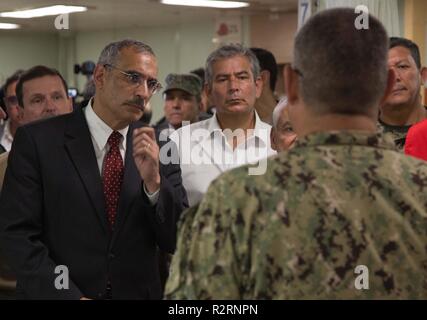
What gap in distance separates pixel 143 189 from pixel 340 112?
1.24 meters

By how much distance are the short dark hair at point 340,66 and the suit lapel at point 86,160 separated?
1.24m

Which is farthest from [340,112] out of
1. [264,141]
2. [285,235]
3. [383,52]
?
[264,141]

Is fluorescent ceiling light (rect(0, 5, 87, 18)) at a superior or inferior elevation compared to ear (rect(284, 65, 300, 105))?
superior

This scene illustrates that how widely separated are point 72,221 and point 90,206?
0.25 ft

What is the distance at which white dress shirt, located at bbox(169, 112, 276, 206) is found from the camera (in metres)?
3.07

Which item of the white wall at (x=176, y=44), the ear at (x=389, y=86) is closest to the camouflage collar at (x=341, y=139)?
the ear at (x=389, y=86)

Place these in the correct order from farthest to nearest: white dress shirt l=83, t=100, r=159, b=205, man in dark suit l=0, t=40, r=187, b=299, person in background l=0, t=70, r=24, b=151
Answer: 1. person in background l=0, t=70, r=24, b=151
2. white dress shirt l=83, t=100, r=159, b=205
3. man in dark suit l=0, t=40, r=187, b=299

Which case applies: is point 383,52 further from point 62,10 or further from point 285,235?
point 62,10

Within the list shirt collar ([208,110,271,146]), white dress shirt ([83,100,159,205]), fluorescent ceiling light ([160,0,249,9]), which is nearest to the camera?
white dress shirt ([83,100,159,205])

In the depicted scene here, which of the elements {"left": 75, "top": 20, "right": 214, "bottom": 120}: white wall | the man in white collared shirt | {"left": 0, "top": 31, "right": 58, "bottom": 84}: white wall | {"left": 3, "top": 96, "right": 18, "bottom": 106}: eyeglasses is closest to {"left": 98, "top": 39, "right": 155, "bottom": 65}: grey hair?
the man in white collared shirt

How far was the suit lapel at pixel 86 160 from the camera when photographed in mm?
2449

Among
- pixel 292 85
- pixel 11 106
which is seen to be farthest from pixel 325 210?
pixel 11 106

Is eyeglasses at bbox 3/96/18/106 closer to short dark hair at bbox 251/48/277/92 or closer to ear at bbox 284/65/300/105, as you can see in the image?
short dark hair at bbox 251/48/277/92
